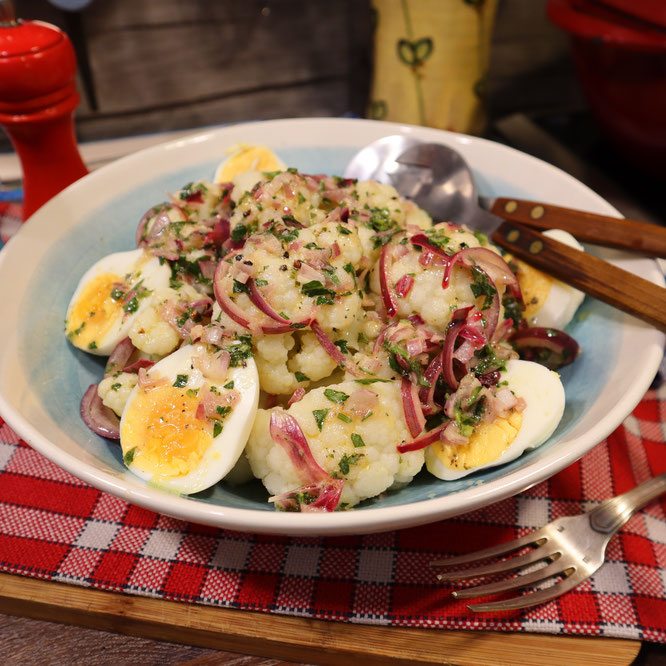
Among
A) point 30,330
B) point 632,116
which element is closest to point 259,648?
point 30,330

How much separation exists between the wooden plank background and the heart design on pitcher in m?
0.41

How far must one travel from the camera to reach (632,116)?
2982mm

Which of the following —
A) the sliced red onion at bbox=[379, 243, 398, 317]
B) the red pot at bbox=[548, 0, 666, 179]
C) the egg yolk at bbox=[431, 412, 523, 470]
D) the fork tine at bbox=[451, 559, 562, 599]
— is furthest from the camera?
the red pot at bbox=[548, 0, 666, 179]

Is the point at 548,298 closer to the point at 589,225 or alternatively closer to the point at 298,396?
the point at 589,225

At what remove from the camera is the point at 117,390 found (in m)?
1.62

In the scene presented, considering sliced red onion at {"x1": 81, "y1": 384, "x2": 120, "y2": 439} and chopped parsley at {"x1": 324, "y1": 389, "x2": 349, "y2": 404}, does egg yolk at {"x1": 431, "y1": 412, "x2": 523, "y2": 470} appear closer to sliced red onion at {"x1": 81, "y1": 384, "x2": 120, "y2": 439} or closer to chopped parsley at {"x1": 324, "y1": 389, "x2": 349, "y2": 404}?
chopped parsley at {"x1": 324, "y1": 389, "x2": 349, "y2": 404}

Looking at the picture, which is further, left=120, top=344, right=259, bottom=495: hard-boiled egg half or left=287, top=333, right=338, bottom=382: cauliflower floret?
left=287, top=333, right=338, bottom=382: cauliflower floret

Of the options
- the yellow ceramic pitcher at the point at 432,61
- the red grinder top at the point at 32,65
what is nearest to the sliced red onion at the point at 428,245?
the red grinder top at the point at 32,65

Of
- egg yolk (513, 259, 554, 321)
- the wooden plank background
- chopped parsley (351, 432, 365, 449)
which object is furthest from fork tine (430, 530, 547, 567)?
the wooden plank background

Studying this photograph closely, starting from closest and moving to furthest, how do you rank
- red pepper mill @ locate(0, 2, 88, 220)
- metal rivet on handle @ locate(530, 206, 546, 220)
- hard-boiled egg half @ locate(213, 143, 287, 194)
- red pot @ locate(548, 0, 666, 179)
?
red pepper mill @ locate(0, 2, 88, 220), metal rivet on handle @ locate(530, 206, 546, 220), hard-boiled egg half @ locate(213, 143, 287, 194), red pot @ locate(548, 0, 666, 179)

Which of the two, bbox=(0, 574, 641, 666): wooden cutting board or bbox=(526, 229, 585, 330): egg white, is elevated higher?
bbox=(526, 229, 585, 330): egg white

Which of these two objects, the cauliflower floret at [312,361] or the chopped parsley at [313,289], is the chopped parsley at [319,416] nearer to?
the cauliflower floret at [312,361]

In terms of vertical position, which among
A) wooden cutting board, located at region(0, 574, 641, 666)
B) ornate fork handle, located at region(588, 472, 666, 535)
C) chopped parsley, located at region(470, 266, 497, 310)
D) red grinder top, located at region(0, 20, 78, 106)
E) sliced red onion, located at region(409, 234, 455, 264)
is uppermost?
red grinder top, located at region(0, 20, 78, 106)

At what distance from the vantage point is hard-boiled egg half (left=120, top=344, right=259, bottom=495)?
141 cm
